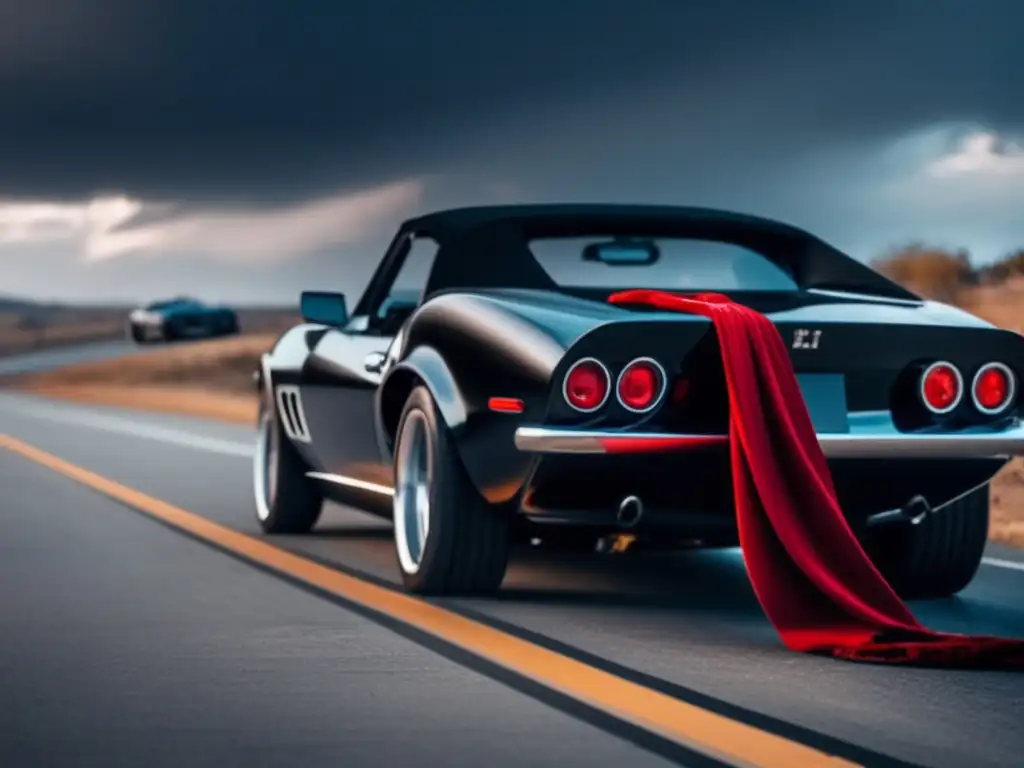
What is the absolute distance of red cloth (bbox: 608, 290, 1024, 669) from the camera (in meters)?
7.38

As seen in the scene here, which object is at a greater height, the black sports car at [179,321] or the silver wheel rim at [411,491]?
the silver wheel rim at [411,491]

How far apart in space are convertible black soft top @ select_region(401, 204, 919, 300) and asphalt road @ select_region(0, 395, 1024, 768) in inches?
47.5

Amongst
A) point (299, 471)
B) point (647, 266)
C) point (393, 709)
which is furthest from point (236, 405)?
point (393, 709)

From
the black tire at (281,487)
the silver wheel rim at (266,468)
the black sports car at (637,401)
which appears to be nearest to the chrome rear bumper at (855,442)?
the black sports car at (637,401)

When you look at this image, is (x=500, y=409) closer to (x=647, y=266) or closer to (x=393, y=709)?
(x=647, y=266)

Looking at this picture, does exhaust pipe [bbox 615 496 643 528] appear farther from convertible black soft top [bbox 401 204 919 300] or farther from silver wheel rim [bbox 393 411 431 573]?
convertible black soft top [bbox 401 204 919 300]

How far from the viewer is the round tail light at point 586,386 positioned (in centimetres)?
755

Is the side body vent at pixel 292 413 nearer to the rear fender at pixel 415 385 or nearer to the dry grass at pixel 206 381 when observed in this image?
the rear fender at pixel 415 385

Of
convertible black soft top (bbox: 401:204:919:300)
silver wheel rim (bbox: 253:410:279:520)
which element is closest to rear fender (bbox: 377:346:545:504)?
convertible black soft top (bbox: 401:204:919:300)

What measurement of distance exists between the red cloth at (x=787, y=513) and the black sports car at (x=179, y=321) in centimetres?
6096

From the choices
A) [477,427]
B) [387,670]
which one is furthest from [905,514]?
[387,670]

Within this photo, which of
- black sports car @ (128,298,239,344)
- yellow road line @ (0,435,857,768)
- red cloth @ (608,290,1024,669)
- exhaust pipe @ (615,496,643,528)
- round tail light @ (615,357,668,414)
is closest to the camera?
yellow road line @ (0,435,857,768)

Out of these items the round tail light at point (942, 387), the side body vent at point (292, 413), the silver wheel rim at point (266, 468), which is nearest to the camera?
the round tail light at point (942, 387)

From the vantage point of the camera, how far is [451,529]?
8219 millimetres
